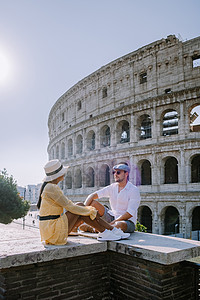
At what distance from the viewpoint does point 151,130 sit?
65.8 ft

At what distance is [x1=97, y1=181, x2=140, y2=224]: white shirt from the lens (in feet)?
13.7

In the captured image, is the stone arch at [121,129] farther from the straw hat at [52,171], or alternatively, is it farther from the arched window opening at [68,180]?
the straw hat at [52,171]

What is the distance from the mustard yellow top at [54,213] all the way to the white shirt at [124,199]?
114 cm

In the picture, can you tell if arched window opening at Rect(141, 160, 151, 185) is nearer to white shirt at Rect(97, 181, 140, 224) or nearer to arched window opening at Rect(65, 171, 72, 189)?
arched window opening at Rect(65, 171, 72, 189)

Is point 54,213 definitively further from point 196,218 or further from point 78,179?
point 78,179

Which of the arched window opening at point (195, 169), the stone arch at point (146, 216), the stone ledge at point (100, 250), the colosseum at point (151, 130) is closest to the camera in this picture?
the stone ledge at point (100, 250)

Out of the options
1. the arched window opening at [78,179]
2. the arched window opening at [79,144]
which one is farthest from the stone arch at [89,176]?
the arched window opening at [79,144]

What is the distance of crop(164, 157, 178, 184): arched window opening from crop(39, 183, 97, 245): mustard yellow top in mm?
18652

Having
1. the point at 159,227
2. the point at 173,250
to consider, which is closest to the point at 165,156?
the point at 159,227

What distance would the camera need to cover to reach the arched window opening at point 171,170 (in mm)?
20969

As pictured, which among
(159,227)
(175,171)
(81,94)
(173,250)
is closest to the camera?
(173,250)

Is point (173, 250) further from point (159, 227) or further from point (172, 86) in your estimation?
point (172, 86)

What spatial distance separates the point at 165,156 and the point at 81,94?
39.1ft

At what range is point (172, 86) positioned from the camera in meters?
19.1
